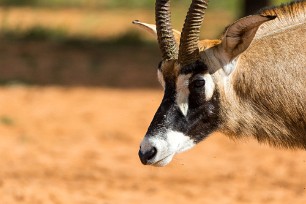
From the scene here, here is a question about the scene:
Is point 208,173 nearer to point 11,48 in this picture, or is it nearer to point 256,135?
point 256,135

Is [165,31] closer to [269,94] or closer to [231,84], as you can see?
[231,84]

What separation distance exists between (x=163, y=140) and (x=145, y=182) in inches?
144

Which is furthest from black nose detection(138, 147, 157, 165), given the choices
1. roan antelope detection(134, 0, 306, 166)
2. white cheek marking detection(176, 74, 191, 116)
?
white cheek marking detection(176, 74, 191, 116)

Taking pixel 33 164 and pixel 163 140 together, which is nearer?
pixel 163 140

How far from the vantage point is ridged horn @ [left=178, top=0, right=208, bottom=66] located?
723cm

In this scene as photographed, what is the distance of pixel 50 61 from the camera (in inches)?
719

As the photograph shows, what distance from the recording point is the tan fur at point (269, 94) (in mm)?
7355

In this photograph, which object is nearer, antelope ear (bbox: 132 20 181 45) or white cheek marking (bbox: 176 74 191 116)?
white cheek marking (bbox: 176 74 191 116)

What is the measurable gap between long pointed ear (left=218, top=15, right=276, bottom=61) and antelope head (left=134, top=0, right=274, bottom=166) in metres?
0.08

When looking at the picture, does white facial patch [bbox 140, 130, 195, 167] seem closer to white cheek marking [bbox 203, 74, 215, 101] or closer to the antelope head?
the antelope head

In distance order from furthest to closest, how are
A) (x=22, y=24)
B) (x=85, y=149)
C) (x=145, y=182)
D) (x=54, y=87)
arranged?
(x=22, y=24), (x=54, y=87), (x=85, y=149), (x=145, y=182)

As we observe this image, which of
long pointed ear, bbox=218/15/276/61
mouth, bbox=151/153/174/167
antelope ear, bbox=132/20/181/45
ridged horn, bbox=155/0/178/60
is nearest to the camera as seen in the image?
long pointed ear, bbox=218/15/276/61

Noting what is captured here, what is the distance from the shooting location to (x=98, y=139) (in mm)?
12891

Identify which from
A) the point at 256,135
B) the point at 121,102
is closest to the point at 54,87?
the point at 121,102
